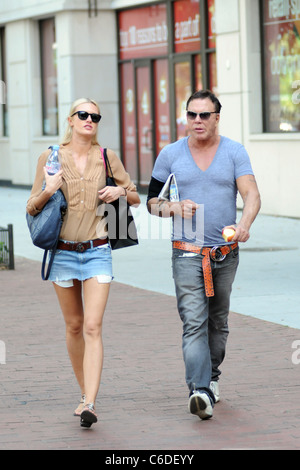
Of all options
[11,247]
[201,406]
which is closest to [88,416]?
[201,406]

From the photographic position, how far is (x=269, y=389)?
6.68 m

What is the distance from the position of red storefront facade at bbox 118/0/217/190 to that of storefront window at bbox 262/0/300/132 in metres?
1.78

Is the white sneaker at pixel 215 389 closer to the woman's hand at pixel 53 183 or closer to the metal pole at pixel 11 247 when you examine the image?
the woman's hand at pixel 53 183

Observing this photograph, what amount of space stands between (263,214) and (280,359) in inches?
410

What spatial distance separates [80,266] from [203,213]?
765 mm

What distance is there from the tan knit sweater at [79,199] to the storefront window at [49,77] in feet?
61.4

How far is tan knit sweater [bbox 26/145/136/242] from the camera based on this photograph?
19.9 feet

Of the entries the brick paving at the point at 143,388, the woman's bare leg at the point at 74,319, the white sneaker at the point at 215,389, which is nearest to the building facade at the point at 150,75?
the brick paving at the point at 143,388

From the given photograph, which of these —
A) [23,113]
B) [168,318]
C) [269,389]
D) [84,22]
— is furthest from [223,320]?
[23,113]

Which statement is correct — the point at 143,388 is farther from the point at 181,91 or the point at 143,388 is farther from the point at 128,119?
the point at 128,119

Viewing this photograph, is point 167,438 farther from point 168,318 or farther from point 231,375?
point 168,318

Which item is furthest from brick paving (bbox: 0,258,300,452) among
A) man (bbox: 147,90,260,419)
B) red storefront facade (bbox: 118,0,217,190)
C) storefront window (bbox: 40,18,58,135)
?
storefront window (bbox: 40,18,58,135)

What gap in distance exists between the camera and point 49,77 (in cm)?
2492

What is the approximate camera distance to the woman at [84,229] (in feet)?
19.7
